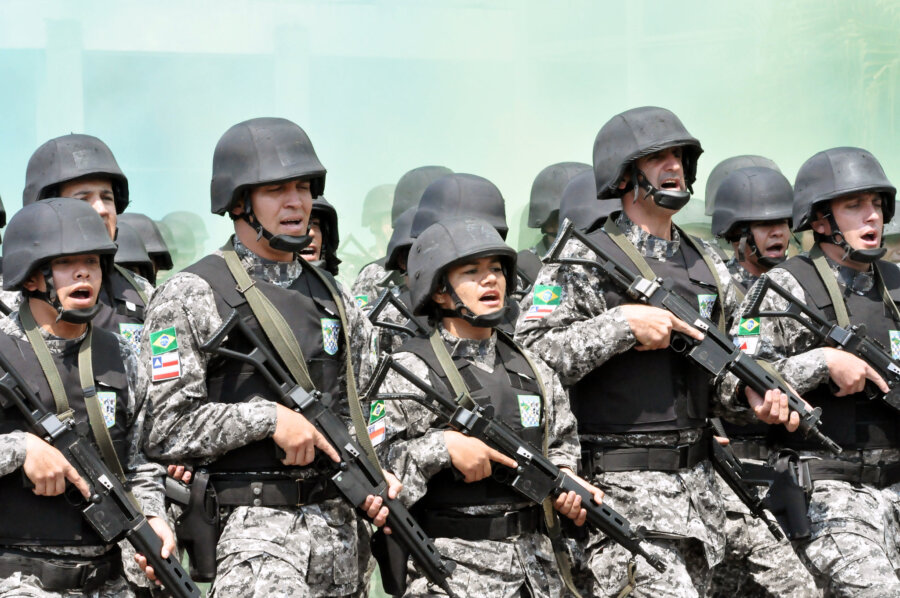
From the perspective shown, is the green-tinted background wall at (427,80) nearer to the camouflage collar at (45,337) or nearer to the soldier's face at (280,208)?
the soldier's face at (280,208)

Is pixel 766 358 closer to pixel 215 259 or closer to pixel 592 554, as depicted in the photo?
pixel 592 554

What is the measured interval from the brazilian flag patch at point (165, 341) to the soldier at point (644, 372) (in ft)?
5.73

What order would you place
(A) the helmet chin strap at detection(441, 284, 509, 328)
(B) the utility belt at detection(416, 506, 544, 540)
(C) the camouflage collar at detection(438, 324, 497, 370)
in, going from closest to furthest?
(B) the utility belt at detection(416, 506, 544, 540), (A) the helmet chin strap at detection(441, 284, 509, 328), (C) the camouflage collar at detection(438, 324, 497, 370)

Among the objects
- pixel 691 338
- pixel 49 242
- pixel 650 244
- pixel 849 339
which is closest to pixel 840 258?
pixel 849 339

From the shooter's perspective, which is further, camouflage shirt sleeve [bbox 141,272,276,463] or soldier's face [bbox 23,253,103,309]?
soldier's face [bbox 23,253,103,309]

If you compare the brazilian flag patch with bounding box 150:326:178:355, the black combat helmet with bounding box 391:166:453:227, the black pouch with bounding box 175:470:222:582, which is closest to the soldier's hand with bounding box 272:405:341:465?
the black pouch with bounding box 175:470:222:582

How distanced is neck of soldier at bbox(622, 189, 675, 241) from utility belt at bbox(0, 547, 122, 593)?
2963 mm

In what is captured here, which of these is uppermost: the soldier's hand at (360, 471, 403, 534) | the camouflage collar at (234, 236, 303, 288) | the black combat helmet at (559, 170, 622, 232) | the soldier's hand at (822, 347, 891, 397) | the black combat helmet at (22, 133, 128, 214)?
the black combat helmet at (22, 133, 128, 214)

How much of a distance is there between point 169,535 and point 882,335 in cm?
376

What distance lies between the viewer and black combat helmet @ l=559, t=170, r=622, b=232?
905 cm

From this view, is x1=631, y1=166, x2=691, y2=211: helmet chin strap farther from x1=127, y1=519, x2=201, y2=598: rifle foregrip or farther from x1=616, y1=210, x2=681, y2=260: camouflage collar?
x1=127, y1=519, x2=201, y2=598: rifle foregrip

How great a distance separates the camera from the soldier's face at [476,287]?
5.92 metres

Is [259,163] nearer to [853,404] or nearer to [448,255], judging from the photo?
[448,255]

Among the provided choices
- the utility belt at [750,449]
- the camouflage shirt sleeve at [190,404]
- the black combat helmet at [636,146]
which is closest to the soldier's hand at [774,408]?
the black combat helmet at [636,146]
